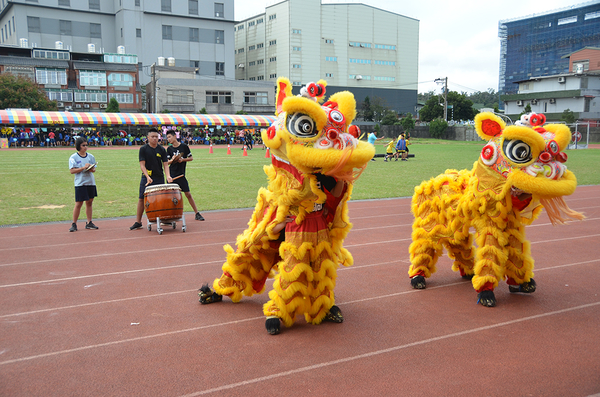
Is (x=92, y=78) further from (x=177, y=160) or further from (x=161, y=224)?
(x=161, y=224)

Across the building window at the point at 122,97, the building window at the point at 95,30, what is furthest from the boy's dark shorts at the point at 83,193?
the building window at the point at 95,30

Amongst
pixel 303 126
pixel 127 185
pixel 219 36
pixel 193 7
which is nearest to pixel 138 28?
pixel 193 7

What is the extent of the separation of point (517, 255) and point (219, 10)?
79555mm

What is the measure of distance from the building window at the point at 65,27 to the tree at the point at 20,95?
73.8ft

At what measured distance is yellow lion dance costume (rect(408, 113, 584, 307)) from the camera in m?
4.95

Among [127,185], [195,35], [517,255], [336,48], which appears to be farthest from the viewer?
[336,48]

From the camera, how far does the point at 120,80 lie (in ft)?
206

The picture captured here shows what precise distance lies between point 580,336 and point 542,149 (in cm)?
183

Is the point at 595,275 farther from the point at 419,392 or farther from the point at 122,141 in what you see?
the point at 122,141

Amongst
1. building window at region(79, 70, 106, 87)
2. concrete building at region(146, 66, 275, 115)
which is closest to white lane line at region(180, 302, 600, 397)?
concrete building at region(146, 66, 275, 115)

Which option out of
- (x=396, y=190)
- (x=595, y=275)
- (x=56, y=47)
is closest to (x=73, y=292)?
(x=595, y=275)

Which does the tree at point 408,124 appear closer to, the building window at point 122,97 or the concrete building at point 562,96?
the concrete building at point 562,96

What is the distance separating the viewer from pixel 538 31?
100 meters

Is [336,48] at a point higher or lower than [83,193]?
higher
